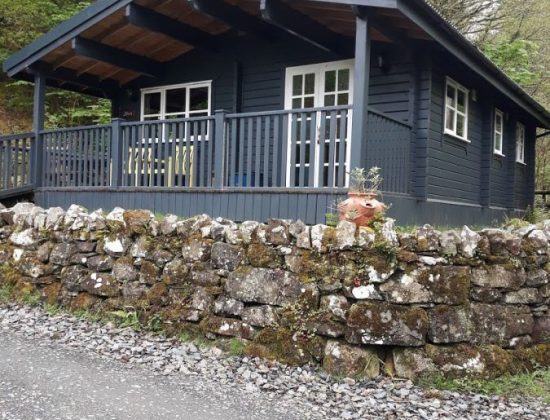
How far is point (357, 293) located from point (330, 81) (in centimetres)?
551

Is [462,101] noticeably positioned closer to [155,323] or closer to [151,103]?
[151,103]

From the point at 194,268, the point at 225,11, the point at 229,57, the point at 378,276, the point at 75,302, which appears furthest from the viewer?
the point at 229,57

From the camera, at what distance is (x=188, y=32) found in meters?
10.1

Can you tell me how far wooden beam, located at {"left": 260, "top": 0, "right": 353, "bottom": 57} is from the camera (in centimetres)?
760

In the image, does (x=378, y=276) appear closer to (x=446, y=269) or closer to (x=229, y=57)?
(x=446, y=269)

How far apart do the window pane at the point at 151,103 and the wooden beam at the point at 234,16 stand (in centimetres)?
311

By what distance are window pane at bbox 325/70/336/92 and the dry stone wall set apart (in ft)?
15.4

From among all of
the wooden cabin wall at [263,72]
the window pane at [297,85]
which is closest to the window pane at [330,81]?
the wooden cabin wall at [263,72]

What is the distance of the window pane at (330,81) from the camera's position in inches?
370

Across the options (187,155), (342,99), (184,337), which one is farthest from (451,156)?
(184,337)

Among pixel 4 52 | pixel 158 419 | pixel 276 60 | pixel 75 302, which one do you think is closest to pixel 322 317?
pixel 158 419

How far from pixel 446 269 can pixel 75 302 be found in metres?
3.99

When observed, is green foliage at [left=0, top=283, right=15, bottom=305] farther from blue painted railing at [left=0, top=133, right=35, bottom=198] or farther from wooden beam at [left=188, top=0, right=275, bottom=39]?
wooden beam at [left=188, top=0, right=275, bottom=39]

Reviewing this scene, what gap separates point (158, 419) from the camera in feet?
12.0
